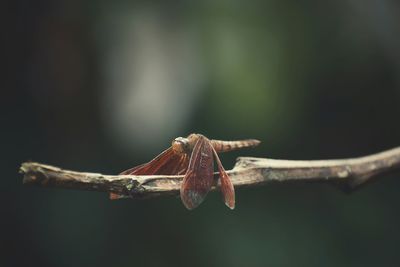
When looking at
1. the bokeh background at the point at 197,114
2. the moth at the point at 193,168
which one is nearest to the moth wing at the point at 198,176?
the moth at the point at 193,168

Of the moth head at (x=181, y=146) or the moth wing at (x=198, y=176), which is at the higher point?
the moth head at (x=181, y=146)

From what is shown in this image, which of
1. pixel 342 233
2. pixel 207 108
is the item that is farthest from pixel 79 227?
pixel 342 233

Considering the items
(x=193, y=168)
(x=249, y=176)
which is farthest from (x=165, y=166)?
(x=249, y=176)

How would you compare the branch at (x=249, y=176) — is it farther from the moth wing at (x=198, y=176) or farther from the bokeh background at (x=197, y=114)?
the bokeh background at (x=197, y=114)

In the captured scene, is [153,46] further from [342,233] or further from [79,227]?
[342,233]

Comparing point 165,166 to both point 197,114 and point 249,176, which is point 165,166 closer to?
point 249,176
